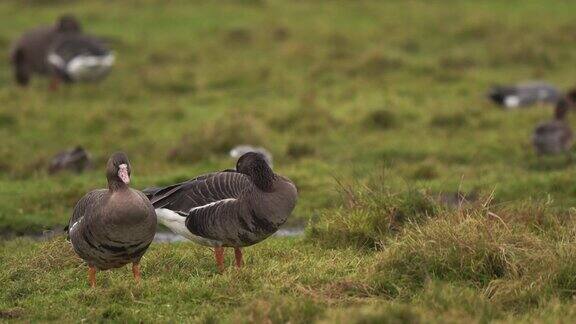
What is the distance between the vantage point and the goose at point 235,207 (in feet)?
27.8

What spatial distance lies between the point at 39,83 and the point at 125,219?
1337 centimetres

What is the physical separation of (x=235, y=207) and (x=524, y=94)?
10051 mm

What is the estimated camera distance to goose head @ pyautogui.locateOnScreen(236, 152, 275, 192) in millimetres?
8633

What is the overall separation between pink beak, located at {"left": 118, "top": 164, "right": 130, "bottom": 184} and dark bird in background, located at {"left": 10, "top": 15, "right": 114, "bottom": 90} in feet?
37.1

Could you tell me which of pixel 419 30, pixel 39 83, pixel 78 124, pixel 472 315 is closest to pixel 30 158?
pixel 78 124

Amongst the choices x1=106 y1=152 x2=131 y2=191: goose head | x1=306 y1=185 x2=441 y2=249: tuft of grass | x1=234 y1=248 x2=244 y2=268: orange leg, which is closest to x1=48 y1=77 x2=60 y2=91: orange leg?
x1=306 y1=185 x2=441 y2=249: tuft of grass

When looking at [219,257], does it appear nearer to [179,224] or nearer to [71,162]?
[179,224]

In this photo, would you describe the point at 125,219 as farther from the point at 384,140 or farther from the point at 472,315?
the point at 384,140

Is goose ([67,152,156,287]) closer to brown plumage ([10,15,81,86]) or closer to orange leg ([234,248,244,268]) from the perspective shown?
orange leg ([234,248,244,268])

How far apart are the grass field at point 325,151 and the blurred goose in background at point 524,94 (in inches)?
17.6

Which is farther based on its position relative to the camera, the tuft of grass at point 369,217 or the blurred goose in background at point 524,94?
the blurred goose in background at point 524,94

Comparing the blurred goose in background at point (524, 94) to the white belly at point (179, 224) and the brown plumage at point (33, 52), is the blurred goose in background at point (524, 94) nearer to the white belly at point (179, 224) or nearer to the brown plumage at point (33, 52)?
the brown plumage at point (33, 52)

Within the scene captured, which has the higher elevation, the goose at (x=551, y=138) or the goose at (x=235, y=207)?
the goose at (x=235, y=207)

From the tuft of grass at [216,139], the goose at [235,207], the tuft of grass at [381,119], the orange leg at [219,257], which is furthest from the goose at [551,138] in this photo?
the orange leg at [219,257]
